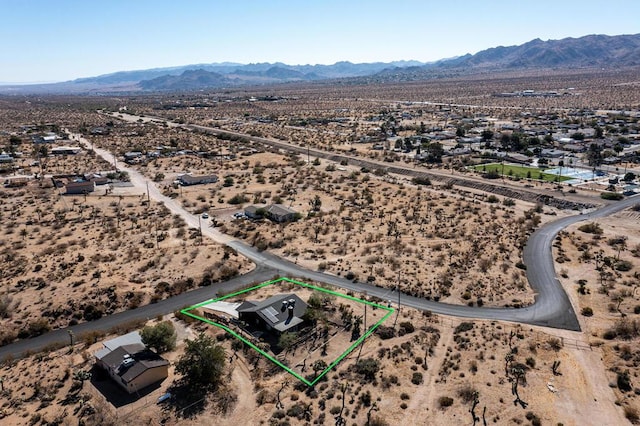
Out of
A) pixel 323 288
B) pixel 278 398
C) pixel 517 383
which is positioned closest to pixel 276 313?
pixel 323 288

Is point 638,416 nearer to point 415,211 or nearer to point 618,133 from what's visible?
point 415,211

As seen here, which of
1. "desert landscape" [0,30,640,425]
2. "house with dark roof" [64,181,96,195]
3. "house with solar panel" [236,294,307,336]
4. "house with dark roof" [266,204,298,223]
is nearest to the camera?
"desert landscape" [0,30,640,425]

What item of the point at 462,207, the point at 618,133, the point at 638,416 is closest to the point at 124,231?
the point at 462,207

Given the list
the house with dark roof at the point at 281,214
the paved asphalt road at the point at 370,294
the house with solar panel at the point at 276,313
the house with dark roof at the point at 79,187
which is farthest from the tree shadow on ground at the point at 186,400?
the house with dark roof at the point at 79,187

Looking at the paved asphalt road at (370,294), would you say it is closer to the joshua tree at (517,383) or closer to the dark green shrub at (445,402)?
the joshua tree at (517,383)

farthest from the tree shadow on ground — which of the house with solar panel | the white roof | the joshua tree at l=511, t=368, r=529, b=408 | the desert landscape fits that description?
the joshua tree at l=511, t=368, r=529, b=408

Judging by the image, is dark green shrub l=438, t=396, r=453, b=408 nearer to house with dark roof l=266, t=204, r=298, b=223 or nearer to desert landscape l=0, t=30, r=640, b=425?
desert landscape l=0, t=30, r=640, b=425
